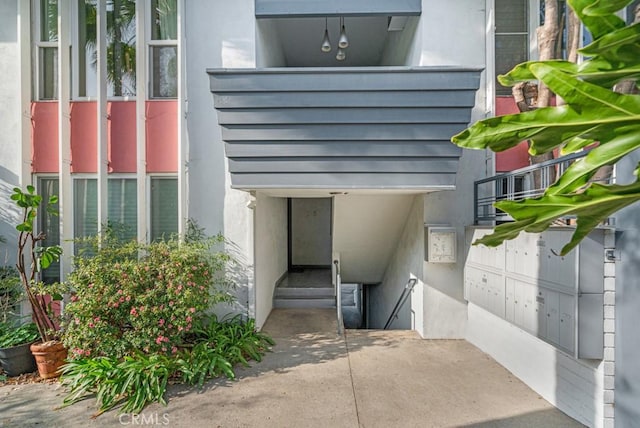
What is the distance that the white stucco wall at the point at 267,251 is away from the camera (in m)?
5.42

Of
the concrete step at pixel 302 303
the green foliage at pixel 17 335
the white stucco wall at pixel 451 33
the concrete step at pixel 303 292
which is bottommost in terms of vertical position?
the concrete step at pixel 302 303

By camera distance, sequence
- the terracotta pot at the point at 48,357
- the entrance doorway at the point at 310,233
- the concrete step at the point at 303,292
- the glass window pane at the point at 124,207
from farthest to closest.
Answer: the entrance doorway at the point at 310,233
the concrete step at the point at 303,292
the glass window pane at the point at 124,207
the terracotta pot at the point at 48,357

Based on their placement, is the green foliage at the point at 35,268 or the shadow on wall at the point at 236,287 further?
the shadow on wall at the point at 236,287

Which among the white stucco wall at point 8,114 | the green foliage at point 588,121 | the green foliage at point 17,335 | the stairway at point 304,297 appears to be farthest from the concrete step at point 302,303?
the green foliage at point 588,121

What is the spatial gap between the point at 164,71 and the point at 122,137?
1268 mm

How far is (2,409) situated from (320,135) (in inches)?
187

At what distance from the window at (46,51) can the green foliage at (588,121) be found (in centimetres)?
667

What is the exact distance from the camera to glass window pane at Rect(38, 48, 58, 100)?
5184mm

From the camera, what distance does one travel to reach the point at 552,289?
3229 mm

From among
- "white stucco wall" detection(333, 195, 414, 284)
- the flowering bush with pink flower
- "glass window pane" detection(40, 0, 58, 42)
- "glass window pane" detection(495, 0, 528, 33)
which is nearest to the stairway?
"white stucco wall" detection(333, 195, 414, 284)

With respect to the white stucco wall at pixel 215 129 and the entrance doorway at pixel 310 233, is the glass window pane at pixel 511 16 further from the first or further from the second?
the entrance doorway at pixel 310 233

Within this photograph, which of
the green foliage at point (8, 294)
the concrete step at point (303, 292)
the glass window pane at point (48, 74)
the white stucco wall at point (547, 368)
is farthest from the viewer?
the concrete step at point (303, 292)

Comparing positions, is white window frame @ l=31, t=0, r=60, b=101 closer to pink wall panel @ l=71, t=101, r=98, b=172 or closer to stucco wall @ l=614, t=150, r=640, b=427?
pink wall panel @ l=71, t=101, r=98, b=172

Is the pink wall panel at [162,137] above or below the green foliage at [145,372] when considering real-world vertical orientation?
above
